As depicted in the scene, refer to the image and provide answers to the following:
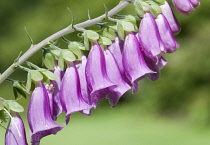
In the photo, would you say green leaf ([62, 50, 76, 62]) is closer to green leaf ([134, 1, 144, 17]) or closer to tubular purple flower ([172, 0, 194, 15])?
green leaf ([134, 1, 144, 17])

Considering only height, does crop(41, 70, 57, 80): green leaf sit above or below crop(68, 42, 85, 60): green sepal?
below

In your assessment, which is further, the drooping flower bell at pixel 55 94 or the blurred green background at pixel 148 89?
the blurred green background at pixel 148 89

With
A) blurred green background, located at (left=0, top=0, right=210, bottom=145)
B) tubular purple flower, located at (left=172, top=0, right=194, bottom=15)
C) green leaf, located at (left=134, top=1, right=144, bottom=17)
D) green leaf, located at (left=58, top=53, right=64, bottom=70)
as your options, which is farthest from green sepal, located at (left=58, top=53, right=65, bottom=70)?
blurred green background, located at (left=0, top=0, right=210, bottom=145)

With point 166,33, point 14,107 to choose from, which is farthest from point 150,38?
point 14,107

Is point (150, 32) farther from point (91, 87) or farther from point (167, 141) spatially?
point (167, 141)

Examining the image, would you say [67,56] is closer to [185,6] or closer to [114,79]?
[114,79]

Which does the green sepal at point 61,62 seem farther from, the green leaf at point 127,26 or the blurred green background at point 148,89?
the blurred green background at point 148,89

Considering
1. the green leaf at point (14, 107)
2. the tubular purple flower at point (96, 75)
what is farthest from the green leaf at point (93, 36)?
→ the green leaf at point (14, 107)
